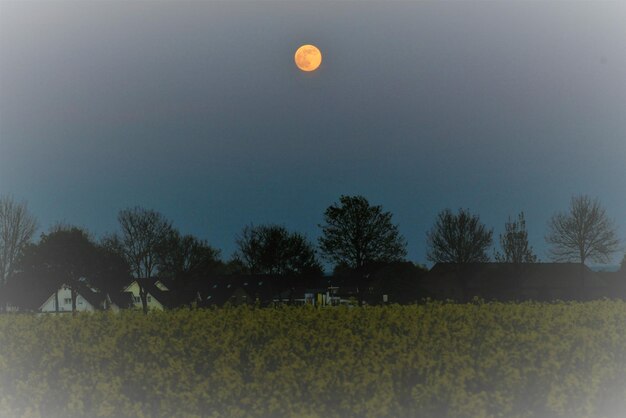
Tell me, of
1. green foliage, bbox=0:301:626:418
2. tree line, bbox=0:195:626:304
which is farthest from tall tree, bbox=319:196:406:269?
green foliage, bbox=0:301:626:418

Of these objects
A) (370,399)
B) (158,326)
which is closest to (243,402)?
(370,399)

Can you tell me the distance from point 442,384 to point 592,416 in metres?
2.59

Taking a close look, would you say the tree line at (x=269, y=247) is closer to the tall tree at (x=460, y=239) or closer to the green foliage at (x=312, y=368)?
the tall tree at (x=460, y=239)

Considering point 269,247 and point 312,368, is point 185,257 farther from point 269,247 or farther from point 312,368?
point 312,368

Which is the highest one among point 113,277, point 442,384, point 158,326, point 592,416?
point 113,277

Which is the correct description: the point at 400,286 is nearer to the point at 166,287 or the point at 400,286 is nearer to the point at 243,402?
the point at 166,287

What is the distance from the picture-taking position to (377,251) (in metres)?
60.2

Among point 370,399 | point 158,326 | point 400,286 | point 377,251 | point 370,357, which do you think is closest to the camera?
point 370,399

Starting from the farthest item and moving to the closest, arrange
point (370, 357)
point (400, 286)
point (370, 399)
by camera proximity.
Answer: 1. point (400, 286)
2. point (370, 357)
3. point (370, 399)

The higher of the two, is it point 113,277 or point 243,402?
point 113,277

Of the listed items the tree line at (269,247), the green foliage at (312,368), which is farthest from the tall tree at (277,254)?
the green foliage at (312,368)

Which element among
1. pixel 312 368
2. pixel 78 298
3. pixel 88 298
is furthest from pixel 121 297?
pixel 312 368

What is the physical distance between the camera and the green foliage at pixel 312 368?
738cm

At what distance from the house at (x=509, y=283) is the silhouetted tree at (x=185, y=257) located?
19.8 m
